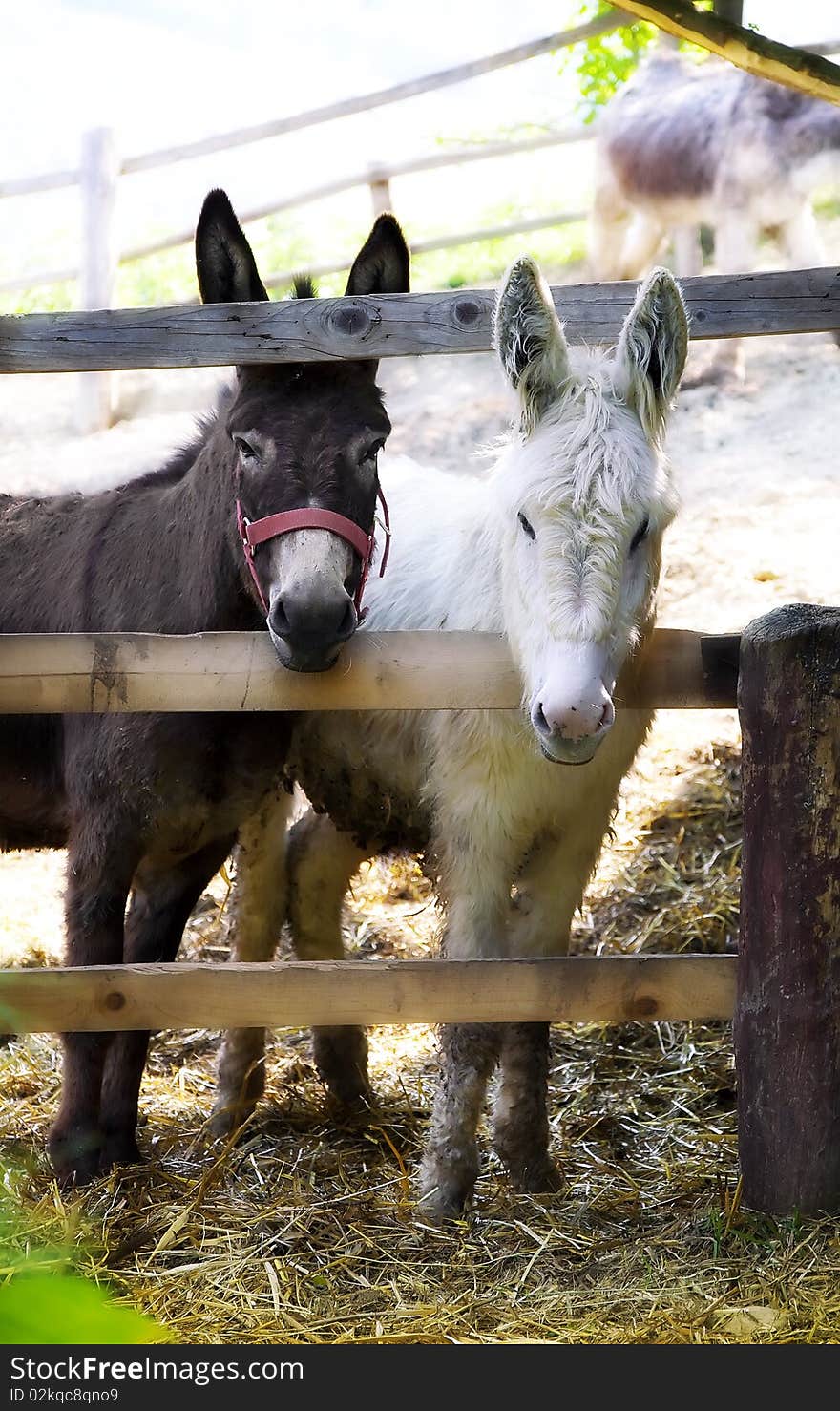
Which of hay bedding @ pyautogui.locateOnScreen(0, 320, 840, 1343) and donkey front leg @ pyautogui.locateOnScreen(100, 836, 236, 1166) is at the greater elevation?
donkey front leg @ pyautogui.locateOnScreen(100, 836, 236, 1166)

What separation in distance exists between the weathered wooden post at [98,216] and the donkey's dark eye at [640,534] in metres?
8.97

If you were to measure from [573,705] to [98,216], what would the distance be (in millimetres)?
10200

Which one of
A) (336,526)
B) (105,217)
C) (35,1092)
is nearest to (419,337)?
(336,526)

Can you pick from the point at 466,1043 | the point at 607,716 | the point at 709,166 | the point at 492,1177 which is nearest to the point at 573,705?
the point at 607,716

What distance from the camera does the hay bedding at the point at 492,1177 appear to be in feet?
8.77

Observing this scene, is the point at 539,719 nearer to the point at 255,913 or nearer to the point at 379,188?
the point at 255,913

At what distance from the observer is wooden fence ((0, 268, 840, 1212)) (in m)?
2.74

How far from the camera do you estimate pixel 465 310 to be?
2879 millimetres

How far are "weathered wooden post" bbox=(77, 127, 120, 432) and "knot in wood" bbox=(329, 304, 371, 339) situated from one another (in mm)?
8686

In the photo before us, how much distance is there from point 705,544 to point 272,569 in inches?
191

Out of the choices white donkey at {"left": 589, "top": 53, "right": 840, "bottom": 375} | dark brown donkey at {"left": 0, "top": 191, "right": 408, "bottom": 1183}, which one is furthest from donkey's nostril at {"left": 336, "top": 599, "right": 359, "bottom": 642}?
white donkey at {"left": 589, "top": 53, "right": 840, "bottom": 375}

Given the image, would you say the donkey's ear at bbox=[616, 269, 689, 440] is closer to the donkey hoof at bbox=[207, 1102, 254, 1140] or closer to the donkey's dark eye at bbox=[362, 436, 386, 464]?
the donkey's dark eye at bbox=[362, 436, 386, 464]
